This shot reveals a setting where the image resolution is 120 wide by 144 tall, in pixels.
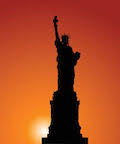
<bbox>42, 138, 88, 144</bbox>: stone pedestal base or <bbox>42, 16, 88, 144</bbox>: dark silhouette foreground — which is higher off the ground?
<bbox>42, 16, 88, 144</bbox>: dark silhouette foreground

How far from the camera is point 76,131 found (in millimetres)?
22750

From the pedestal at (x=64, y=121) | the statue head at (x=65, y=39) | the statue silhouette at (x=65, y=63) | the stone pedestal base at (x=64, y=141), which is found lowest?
the stone pedestal base at (x=64, y=141)

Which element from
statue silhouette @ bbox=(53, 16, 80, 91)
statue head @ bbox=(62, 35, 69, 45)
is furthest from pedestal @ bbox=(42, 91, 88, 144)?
statue head @ bbox=(62, 35, 69, 45)

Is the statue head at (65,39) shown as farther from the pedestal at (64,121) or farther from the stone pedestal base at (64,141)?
the stone pedestal base at (64,141)

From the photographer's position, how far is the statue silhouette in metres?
23.4

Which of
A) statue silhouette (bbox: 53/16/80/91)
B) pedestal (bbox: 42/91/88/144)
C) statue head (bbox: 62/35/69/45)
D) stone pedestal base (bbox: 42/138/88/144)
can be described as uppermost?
statue head (bbox: 62/35/69/45)

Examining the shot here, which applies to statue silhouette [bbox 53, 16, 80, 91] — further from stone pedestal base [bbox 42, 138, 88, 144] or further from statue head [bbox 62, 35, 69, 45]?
stone pedestal base [bbox 42, 138, 88, 144]

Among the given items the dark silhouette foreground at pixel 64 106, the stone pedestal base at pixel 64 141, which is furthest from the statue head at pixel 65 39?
the stone pedestal base at pixel 64 141

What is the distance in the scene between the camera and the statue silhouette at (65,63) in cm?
2342

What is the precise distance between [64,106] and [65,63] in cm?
190

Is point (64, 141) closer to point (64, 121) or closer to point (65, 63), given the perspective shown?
point (64, 121)

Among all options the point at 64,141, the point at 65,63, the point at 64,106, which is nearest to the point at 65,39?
the point at 65,63

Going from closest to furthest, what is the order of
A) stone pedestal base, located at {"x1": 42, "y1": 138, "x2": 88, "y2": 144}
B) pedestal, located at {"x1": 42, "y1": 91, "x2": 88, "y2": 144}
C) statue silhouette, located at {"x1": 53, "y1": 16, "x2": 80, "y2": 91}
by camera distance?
stone pedestal base, located at {"x1": 42, "y1": 138, "x2": 88, "y2": 144}
pedestal, located at {"x1": 42, "y1": 91, "x2": 88, "y2": 144}
statue silhouette, located at {"x1": 53, "y1": 16, "x2": 80, "y2": 91}

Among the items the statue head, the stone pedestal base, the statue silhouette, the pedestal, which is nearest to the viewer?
the stone pedestal base
